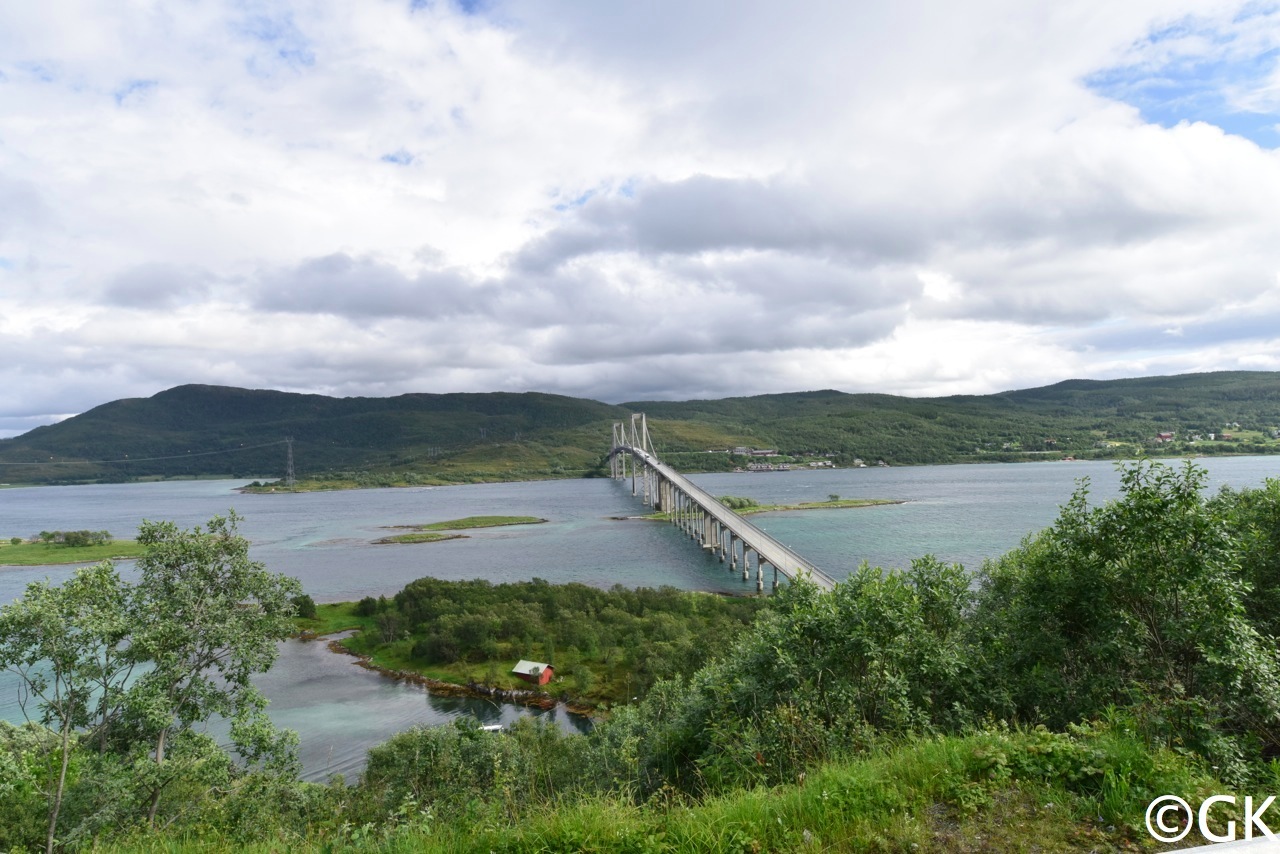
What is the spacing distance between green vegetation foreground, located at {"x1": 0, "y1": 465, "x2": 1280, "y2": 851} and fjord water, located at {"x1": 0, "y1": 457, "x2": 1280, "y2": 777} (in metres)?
1.96

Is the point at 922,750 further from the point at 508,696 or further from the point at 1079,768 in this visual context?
the point at 508,696

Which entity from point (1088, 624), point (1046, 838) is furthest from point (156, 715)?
point (1088, 624)

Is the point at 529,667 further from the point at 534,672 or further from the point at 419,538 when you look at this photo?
the point at 419,538

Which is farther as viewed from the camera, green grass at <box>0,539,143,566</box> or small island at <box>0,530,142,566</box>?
small island at <box>0,530,142,566</box>

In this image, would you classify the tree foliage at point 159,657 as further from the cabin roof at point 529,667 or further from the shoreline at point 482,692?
the cabin roof at point 529,667

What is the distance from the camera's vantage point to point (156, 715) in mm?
9547

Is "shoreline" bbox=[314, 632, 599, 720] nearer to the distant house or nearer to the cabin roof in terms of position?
the distant house

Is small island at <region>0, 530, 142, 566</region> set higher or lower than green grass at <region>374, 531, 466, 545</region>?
higher

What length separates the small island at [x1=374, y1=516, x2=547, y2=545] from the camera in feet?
260

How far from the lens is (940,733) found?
7051mm

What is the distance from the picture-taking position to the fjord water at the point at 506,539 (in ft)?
98.3

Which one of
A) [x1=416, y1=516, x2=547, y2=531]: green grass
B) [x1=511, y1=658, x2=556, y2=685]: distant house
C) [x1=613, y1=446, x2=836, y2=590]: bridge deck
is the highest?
[x1=613, y1=446, x2=836, y2=590]: bridge deck

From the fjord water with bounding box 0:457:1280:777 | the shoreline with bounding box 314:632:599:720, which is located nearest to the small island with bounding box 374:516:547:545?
the fjord water with bounding box 0:457:1280:777

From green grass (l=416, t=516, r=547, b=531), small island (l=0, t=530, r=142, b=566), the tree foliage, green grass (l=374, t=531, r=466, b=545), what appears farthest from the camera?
green grass (l=416, t=516, r=547, b=531)
